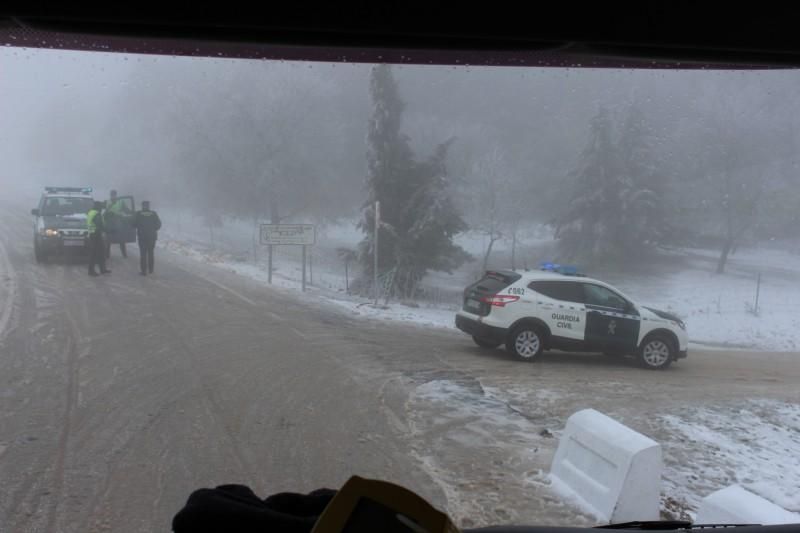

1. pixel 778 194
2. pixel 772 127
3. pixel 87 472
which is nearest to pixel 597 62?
pixel 87 472

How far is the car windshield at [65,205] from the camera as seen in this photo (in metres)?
7.27

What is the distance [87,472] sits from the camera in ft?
13.4

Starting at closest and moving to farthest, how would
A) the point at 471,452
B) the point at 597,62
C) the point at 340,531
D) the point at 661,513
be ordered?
the point at 340,531 → the point at 597,62 → the point at 661,513 → the point at 471,452

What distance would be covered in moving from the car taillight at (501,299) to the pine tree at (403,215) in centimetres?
136

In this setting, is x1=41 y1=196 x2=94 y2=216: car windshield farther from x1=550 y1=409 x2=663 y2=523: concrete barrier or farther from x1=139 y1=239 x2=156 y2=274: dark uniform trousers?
x1=550 y1=409 x2=663 y2=523: concrete barrier

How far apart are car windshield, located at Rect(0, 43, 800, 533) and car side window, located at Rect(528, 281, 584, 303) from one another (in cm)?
3

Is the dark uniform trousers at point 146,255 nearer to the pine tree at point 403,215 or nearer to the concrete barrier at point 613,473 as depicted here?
the pine tree at point 403,215

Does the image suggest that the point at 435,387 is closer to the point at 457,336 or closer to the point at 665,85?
the point at 457,336

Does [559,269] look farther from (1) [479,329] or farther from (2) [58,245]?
(2) [58,245]

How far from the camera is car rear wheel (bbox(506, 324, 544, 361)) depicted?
307 inches

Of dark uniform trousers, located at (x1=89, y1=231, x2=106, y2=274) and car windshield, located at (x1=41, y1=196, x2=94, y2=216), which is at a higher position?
car windshield, located at (x1=41, y1=196, x2=94, y2=216)

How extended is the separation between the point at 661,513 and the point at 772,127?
7.43m

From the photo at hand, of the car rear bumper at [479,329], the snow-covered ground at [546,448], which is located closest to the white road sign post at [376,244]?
the car rear bumper at [479,329]

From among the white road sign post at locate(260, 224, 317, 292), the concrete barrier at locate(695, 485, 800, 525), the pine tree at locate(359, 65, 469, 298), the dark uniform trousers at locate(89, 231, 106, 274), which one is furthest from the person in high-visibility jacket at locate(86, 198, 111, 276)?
the concrete barrier at locate(695, 485, 800, 525)
